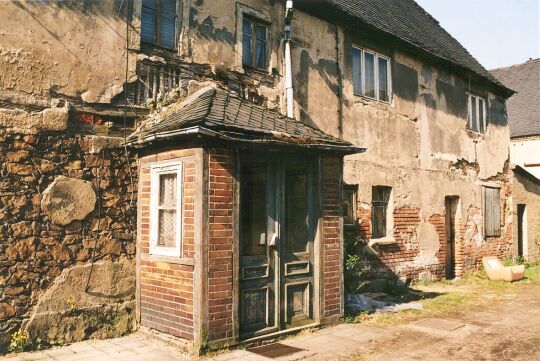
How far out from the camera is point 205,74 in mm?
7922

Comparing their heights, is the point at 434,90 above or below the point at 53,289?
above

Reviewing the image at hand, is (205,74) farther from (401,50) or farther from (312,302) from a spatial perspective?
(401,50)

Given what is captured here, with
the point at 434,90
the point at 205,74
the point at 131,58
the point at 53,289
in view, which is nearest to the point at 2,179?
the point at 53,289

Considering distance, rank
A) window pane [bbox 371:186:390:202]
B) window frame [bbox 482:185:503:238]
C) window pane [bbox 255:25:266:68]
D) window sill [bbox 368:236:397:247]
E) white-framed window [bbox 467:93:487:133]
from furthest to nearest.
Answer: white-framed window [bbox 467:93:487:133], window frame [bbox 482:185:503:238], window pane [bbox 371:186:390:202], window sill [bbox 368:236:397:247], window pane [bbox 255:25:266:68]

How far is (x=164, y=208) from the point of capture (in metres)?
6.59

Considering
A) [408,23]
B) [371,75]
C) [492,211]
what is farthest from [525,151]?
[371,75]

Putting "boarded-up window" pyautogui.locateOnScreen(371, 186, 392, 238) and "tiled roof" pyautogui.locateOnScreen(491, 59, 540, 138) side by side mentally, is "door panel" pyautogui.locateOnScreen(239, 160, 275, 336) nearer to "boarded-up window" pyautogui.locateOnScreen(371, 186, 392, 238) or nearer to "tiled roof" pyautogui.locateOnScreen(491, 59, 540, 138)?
"boarded-up window" pyautogui.locateOnScreen(371, 186, 392, 238)

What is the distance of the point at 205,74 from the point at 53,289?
159 inches

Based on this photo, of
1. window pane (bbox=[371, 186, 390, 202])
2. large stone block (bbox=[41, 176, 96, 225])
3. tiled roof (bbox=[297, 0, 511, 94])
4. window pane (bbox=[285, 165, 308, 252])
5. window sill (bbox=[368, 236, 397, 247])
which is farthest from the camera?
window pane (bbox=[371, 186, 390, 202])

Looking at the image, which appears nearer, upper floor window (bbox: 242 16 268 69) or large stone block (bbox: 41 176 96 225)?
large stone block (bbox: 41 176 96 225)

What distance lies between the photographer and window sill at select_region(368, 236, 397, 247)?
1055 cm

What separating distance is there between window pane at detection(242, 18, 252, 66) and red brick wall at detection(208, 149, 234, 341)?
120 inches

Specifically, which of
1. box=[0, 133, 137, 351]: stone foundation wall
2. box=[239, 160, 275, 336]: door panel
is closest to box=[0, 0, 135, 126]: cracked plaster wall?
box=[0, 133, 137, 351]: stone foundation wall

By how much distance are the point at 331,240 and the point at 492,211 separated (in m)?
9.77
